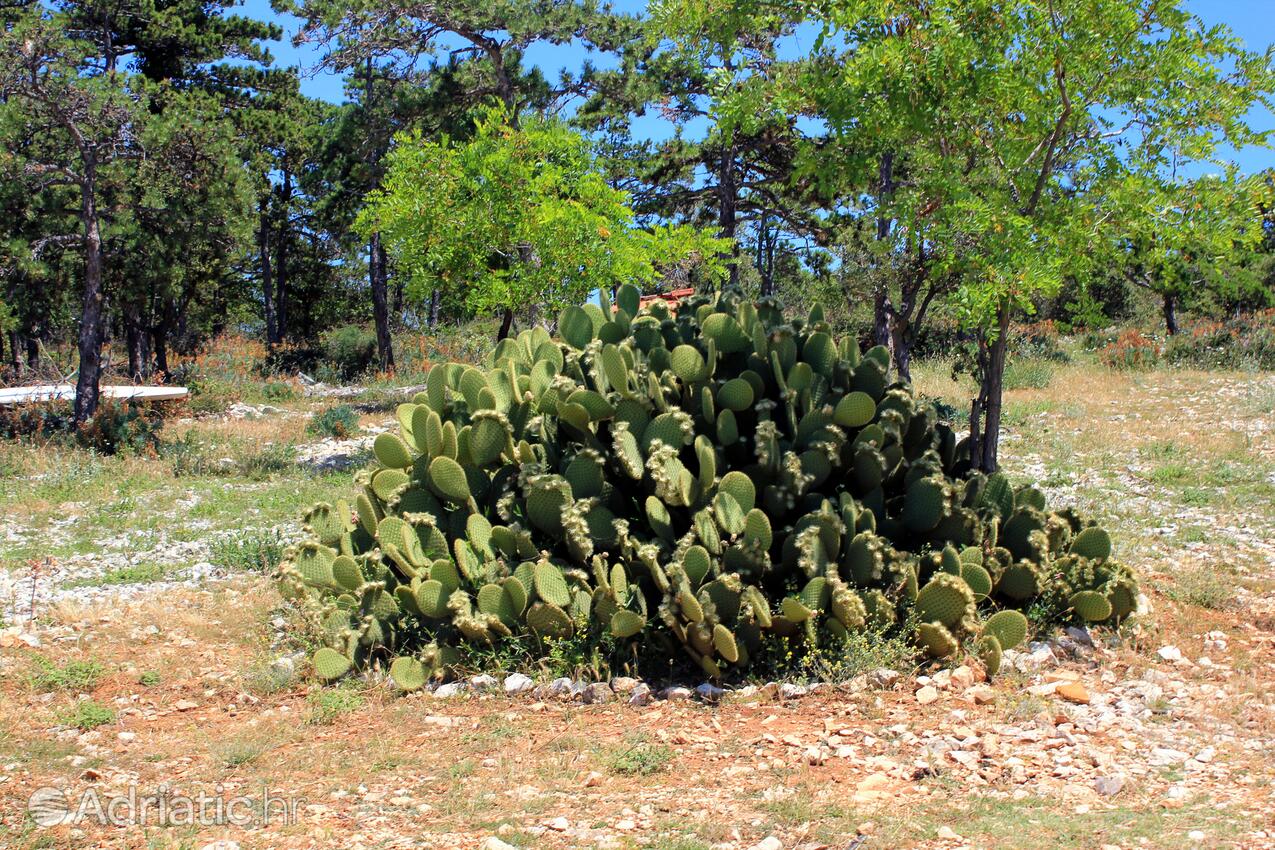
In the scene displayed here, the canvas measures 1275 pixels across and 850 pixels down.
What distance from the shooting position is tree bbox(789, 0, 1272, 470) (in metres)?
7.36

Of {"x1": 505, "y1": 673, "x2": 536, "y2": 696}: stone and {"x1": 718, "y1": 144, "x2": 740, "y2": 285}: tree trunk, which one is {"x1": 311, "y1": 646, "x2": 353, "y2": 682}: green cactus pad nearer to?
{"x1": 505, "y1": 673, "x2": 536, "y2": 696}: stone

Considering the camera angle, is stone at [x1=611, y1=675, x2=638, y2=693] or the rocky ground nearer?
the rocky ground

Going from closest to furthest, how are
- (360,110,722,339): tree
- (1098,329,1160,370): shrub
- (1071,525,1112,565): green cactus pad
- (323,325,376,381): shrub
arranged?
(1071,525,1112,565): green cactus pad < (360,110,722,339): tree < (1098,329,1160,370): shrub < (323,325,376,381): shrub

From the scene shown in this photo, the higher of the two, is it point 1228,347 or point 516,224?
point 516,224

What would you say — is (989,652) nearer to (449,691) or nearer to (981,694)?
(981,694)

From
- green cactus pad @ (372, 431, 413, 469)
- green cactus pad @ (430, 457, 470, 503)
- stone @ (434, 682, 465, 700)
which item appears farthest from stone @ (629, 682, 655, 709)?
green cactus pad @ (372, 431, 413, 469)

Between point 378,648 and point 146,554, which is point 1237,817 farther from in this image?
point 146,554

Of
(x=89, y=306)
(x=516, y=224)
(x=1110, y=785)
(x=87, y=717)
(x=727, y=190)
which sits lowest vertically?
(x=87, y=717)

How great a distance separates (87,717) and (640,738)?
2.90 metres

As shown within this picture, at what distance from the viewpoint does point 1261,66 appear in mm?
7324

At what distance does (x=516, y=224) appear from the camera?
15.1 meters

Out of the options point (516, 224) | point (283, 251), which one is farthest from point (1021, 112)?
point (283, 251)

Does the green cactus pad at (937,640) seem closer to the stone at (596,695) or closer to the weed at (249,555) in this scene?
the stone at (596,695)

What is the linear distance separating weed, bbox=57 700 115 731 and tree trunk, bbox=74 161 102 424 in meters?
10.3
